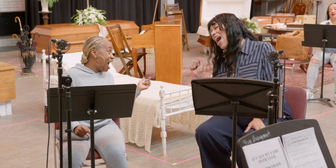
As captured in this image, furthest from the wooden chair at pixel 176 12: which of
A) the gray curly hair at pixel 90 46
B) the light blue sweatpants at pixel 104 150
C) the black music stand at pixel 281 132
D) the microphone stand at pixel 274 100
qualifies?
the black music stand at pixel 281 132

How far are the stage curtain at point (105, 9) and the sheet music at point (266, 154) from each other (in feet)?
32.1

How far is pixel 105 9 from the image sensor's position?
41.0ft

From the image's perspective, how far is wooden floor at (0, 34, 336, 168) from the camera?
163 inches

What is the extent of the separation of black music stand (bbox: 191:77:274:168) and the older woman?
0.61 m

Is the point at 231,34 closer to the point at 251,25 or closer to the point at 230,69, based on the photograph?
the point at 230,69

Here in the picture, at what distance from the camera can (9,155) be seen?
14.1 ft

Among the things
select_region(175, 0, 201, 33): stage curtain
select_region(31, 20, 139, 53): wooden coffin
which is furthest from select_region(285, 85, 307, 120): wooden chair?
select_region(175, 0, 201, 33): stage curtain

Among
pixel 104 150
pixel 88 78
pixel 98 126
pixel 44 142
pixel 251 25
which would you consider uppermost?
pixel 251 25

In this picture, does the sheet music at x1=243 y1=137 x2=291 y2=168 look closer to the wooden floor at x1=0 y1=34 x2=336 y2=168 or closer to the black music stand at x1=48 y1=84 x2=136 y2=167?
the black music stand at x1=48 y1=84 x2=136 y2=167

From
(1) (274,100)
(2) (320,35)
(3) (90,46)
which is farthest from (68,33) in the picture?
(1) (274,100)

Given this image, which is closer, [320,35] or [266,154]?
[266,154]

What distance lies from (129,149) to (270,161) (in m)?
2.73

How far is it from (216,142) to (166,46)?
3523mm

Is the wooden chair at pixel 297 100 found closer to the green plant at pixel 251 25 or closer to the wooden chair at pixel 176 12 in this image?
the green plant at pixel 251 25
